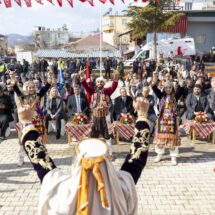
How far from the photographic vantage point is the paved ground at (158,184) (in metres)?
5.61

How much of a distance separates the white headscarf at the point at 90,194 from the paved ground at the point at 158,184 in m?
3.30

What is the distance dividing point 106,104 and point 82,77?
0.83 metres

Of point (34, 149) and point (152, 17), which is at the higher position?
point (152, 17)


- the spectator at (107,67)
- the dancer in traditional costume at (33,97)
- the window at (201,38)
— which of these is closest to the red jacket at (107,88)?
the dancer in traditional costume at (33,97)

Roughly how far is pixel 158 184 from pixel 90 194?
15.3 ft

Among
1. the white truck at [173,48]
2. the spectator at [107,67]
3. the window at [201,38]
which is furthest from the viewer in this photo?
the window at [201,38]

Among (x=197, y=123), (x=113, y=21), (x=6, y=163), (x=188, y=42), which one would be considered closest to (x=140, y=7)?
(x=188, y=42)

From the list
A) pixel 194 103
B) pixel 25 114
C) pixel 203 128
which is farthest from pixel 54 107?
pixel 25 114

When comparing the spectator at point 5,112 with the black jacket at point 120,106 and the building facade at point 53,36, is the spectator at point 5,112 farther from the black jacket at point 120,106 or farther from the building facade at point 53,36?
the building facade at point 53,36

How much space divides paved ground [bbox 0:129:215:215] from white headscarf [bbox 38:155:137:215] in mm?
3300

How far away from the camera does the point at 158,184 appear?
6.61m

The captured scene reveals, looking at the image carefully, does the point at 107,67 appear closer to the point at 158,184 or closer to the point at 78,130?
the point at 78,130

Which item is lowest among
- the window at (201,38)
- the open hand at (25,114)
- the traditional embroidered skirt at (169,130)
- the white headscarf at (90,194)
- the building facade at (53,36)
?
the traditional embroidered skirt at (169,130)

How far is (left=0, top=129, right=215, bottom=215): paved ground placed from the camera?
18.4 ft
